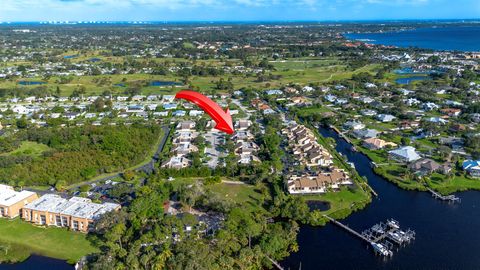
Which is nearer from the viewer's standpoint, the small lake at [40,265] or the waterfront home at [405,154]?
the small lake at [40,265]

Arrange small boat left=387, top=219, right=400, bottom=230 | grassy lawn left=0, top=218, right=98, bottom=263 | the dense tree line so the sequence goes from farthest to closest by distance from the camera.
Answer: the dense tree line < small boat left=387, top=219, right=400, bottom=230 < grassy lawn left=0, top=218, right=98, bottom=263

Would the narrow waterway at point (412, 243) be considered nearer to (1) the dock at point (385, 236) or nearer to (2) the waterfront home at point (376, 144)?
(1) the dock at point (385, 236)

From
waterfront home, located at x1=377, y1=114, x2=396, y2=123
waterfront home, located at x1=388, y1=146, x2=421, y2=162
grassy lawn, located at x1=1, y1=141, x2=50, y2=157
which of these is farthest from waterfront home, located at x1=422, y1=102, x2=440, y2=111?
grassy lawn, located at x1=1, y1=141, x2=50, y2=157

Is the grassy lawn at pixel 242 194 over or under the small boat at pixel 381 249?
over

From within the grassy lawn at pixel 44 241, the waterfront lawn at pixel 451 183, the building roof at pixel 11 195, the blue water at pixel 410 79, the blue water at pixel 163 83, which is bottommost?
Answer: the grassy lawn at pixel 44 241

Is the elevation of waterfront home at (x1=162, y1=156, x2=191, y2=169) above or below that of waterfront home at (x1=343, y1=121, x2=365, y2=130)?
below

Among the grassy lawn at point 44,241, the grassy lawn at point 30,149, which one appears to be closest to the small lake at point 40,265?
the grassy lawn at point 44,241

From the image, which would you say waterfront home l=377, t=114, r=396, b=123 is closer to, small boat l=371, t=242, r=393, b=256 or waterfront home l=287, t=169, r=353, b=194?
waterfront home l=287, t=169, r=353, b=194
